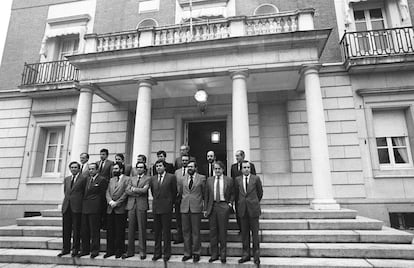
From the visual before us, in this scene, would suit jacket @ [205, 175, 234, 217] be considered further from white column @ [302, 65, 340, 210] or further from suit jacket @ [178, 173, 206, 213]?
white column @ [302, 65, 340, 210]

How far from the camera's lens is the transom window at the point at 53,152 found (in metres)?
11.3

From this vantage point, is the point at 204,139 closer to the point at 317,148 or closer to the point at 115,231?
the point at 317,148

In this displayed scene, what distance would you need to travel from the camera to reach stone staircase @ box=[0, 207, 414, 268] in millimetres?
4898

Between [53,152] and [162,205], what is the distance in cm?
884

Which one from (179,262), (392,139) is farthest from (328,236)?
(392,139)

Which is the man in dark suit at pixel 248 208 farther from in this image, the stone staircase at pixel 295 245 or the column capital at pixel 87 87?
the column capital at pixel 87 87

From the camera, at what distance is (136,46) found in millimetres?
8703

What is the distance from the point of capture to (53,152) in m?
11.5

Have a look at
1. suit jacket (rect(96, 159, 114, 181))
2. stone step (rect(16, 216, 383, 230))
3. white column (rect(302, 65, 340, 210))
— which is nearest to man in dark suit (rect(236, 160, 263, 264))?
stone step (rect(16, 216, 383, 230))

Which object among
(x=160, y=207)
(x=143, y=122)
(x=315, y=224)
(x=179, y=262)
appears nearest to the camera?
(x=179, y=262)

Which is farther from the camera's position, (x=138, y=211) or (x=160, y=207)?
(x=138, y=211)

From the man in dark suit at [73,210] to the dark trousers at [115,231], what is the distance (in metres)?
0.68

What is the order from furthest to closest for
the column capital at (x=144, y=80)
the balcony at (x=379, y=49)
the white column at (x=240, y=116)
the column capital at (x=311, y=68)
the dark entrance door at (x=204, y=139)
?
the dark entrance door at (x=204, y=139) → the balcony at (x=379, y=49) → the column capital at (x=144, y=80) → the column capital at (x=311, y=68) → the white column at (x=240, y=116)

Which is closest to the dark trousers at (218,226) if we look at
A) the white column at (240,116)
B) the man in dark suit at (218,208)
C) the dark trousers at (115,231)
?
the man in dark suit at (218,208)
